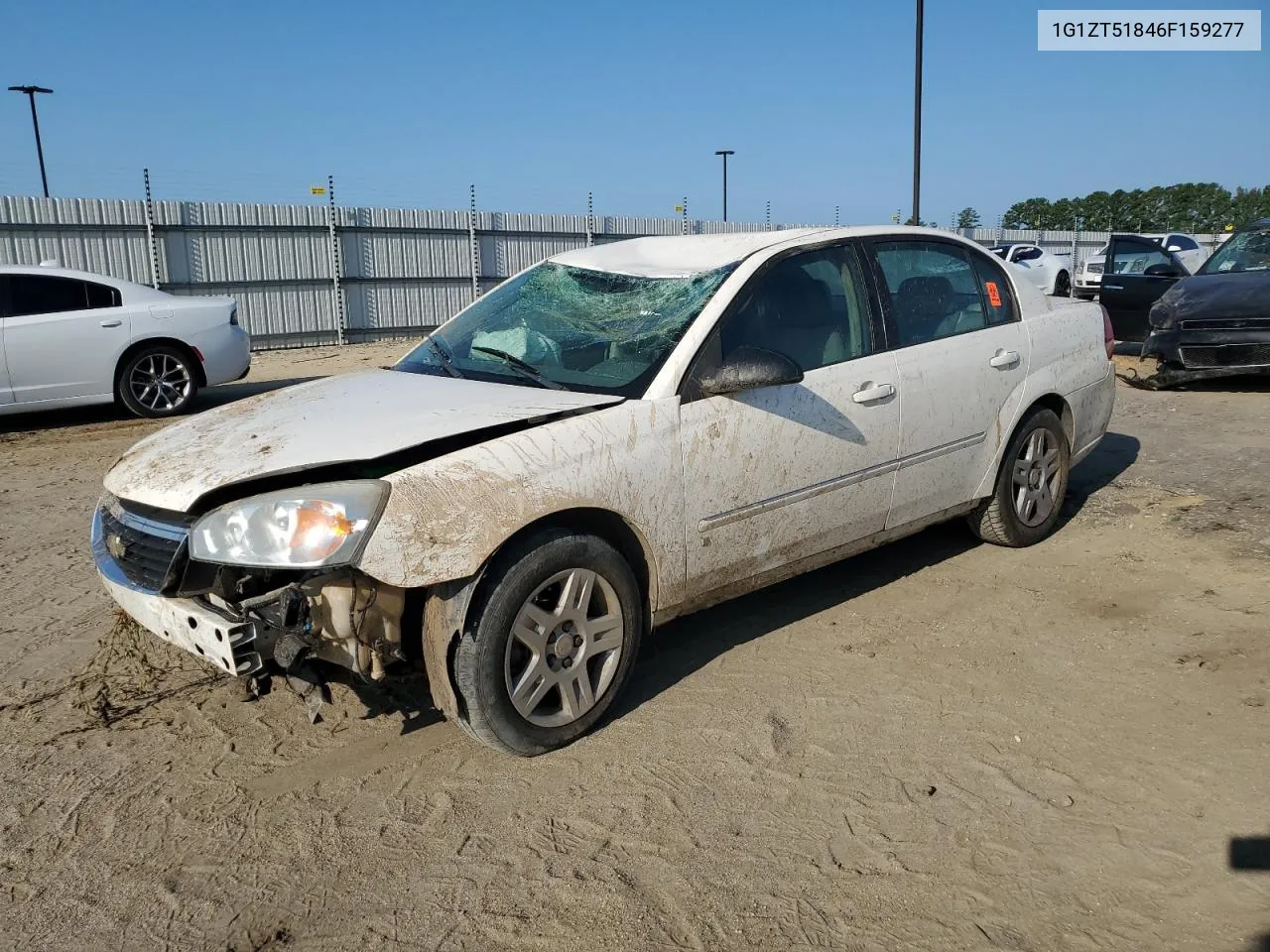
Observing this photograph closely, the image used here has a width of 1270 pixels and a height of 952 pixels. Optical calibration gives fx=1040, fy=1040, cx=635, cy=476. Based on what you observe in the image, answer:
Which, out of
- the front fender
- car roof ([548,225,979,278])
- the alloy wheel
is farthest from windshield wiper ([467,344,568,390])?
the alloy wheel

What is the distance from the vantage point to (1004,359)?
492 centimetres

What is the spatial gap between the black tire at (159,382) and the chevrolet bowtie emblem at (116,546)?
7137 mm

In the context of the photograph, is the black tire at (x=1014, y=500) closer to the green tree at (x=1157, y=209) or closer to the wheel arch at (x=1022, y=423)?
the wheel arch at (x=1022, y=423)

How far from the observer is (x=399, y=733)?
3535mm

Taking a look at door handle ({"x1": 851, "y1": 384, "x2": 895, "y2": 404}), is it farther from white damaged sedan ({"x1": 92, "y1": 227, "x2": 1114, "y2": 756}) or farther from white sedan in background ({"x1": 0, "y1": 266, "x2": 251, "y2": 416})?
white sedan in background ({"x1": 0, "y1": 266, "x2": 251, "y2": 416})

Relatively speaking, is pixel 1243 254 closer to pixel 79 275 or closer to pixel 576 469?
pixel 576 469

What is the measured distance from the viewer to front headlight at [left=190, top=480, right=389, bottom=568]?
9.64ft

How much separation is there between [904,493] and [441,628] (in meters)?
2.26

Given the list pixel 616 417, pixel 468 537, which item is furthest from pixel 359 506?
pixel 616 417

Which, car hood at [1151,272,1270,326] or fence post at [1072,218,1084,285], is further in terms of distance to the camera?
fence post at [1072,218,1084,285]

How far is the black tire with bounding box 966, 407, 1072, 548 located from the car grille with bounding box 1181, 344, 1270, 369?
5288 mm

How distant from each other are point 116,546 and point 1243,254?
36.1ft

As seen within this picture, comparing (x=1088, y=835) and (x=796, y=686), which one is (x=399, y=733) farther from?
(x=1088, y=835)

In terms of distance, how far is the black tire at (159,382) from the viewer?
32.6 ft
